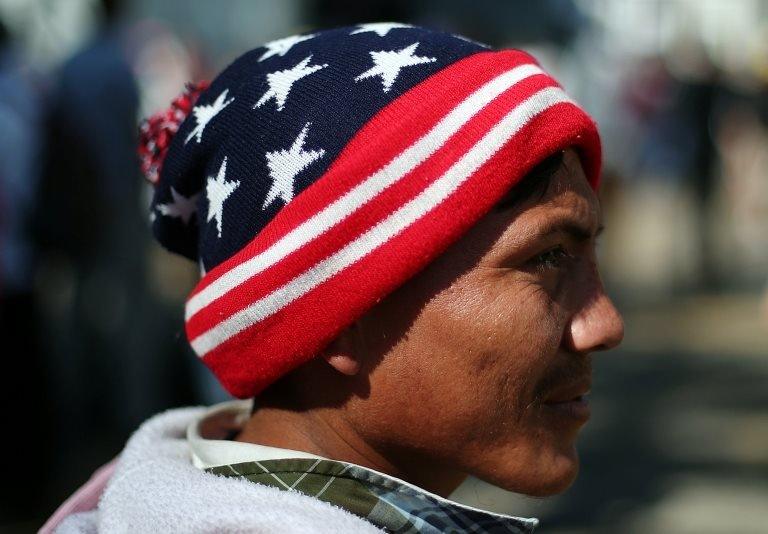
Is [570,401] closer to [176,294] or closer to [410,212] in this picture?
[410,212]

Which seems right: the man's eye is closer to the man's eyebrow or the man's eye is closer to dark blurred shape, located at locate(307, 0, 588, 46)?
the man's eyebrow

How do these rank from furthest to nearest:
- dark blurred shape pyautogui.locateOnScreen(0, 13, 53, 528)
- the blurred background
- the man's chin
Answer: the blurred background, dark blurred shape pyautogui.locateOnScreen(0, 13, 53, 528), the man's chin

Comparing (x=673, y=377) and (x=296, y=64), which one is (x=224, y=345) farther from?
(x=673, y=377)

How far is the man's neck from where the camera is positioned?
1775 mm

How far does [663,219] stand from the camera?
1189 centimetres

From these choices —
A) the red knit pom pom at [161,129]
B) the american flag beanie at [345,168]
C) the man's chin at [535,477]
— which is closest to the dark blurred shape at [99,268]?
the red knit pom pom at [161,129]

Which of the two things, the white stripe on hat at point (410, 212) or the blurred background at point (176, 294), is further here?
the blurred background at point (176, 294)

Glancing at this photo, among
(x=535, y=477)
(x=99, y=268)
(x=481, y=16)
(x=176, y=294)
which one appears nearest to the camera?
(x=535, y=477)

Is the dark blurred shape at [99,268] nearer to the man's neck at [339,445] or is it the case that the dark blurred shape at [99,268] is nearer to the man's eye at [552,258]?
the man's neck at [339,445]

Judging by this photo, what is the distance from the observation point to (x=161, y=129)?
6.77ft

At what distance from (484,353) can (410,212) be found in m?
0.25

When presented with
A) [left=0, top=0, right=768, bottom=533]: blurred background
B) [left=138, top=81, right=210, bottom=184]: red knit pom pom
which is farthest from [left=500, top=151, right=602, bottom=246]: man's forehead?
[left=138, top=81, right=210, bottom=184]: red knit pom pom

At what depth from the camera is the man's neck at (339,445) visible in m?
1.78

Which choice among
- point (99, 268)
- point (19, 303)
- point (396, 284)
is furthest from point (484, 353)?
point (99, 268)
